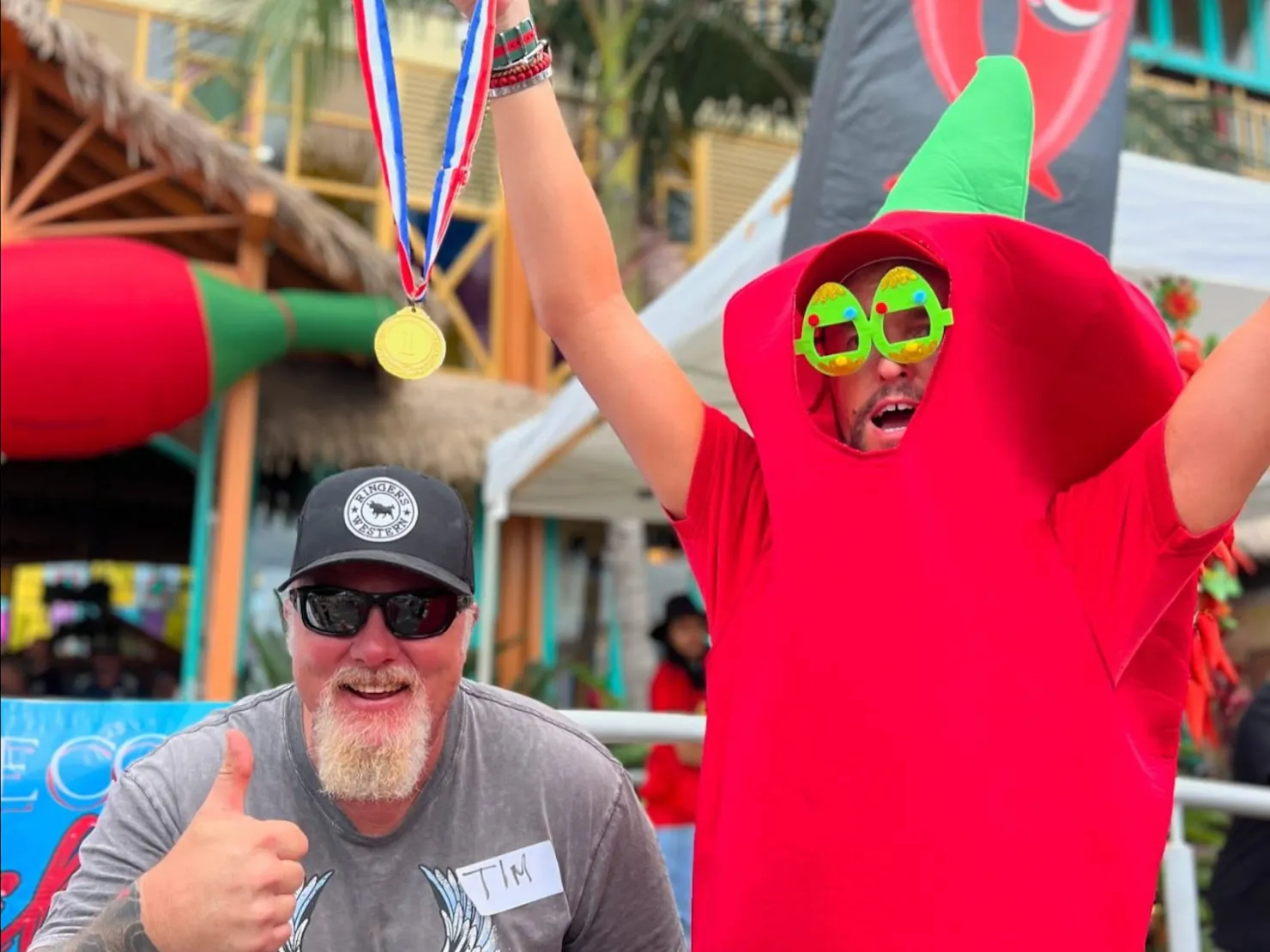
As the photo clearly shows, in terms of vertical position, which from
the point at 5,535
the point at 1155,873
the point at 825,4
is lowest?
the point at 5,535

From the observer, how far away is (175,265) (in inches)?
221

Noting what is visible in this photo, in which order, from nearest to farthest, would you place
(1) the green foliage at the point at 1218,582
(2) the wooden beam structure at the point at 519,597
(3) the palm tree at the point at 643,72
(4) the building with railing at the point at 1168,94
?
(1) the green foliage at the point at 1218,582
(3) the palm tree at the point at 643,72
(2) the wooden beam structure at the point at 519,597
(4) the building with railing at the point at 1168,94

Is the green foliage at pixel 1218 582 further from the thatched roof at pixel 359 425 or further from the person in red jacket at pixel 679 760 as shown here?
the thatched roof at pixel 359 425

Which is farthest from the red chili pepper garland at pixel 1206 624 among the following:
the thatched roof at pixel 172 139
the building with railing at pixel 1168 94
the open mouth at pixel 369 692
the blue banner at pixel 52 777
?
the building with railing at pixel 1168 94

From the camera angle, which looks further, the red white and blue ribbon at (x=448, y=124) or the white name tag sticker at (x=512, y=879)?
the white name tag sticker at (x=512, y=879)

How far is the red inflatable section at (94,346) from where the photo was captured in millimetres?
5188

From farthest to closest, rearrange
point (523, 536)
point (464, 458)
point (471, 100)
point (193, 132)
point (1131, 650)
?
point (523, 536) → point (464, 458) → point (193, 132) → point (471, 100) → point (1131, 650)

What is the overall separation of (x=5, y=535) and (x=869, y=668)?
25.6ft

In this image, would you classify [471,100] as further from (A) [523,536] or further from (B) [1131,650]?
(A) [523,536]

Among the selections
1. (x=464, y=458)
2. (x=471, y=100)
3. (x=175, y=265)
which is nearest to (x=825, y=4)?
(x=464, y=458)

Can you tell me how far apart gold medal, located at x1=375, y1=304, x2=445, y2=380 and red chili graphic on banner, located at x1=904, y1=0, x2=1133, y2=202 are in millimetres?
1991

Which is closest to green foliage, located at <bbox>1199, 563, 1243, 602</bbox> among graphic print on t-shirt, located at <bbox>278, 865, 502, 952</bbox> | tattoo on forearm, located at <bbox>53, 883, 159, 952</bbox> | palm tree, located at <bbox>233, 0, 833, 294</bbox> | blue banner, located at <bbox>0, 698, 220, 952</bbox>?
graphic print on t-shirt, located at <bbox>278, 865, 502, 952</bbox>

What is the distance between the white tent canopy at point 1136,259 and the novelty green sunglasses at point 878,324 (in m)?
2.20

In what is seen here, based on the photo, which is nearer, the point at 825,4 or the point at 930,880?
the point at 930,880
